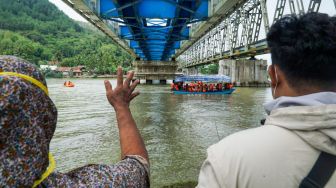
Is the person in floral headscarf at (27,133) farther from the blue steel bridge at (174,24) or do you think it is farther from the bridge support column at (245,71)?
the bridge support column at (245,71)

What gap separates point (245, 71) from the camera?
136ft

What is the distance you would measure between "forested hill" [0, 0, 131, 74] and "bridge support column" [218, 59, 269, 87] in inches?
3218

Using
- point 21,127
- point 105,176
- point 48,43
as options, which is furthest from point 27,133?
point 48,43

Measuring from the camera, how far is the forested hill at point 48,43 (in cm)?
12119

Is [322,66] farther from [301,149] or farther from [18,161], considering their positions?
[18,161]

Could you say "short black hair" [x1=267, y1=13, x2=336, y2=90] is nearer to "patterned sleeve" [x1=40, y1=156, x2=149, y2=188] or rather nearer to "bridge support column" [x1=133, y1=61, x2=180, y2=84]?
"patterned sleeve" [x1=40, y1=156, x2=149, y2=188]

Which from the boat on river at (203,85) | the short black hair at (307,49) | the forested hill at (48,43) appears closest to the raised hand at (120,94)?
the short black hair at (307,49)

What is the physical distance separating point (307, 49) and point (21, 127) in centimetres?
116

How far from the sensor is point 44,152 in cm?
118

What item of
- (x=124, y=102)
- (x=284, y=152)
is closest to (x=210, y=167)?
(x=284, y=152)

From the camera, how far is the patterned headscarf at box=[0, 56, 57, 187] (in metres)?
1.07

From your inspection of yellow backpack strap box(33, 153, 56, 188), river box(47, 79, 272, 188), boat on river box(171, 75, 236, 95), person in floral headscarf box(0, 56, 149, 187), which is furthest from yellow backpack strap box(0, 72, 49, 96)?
boat on river box(171, 75, 236, 95)

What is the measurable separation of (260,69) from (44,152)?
140 ft

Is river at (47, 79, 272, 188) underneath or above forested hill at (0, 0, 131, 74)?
underneath
